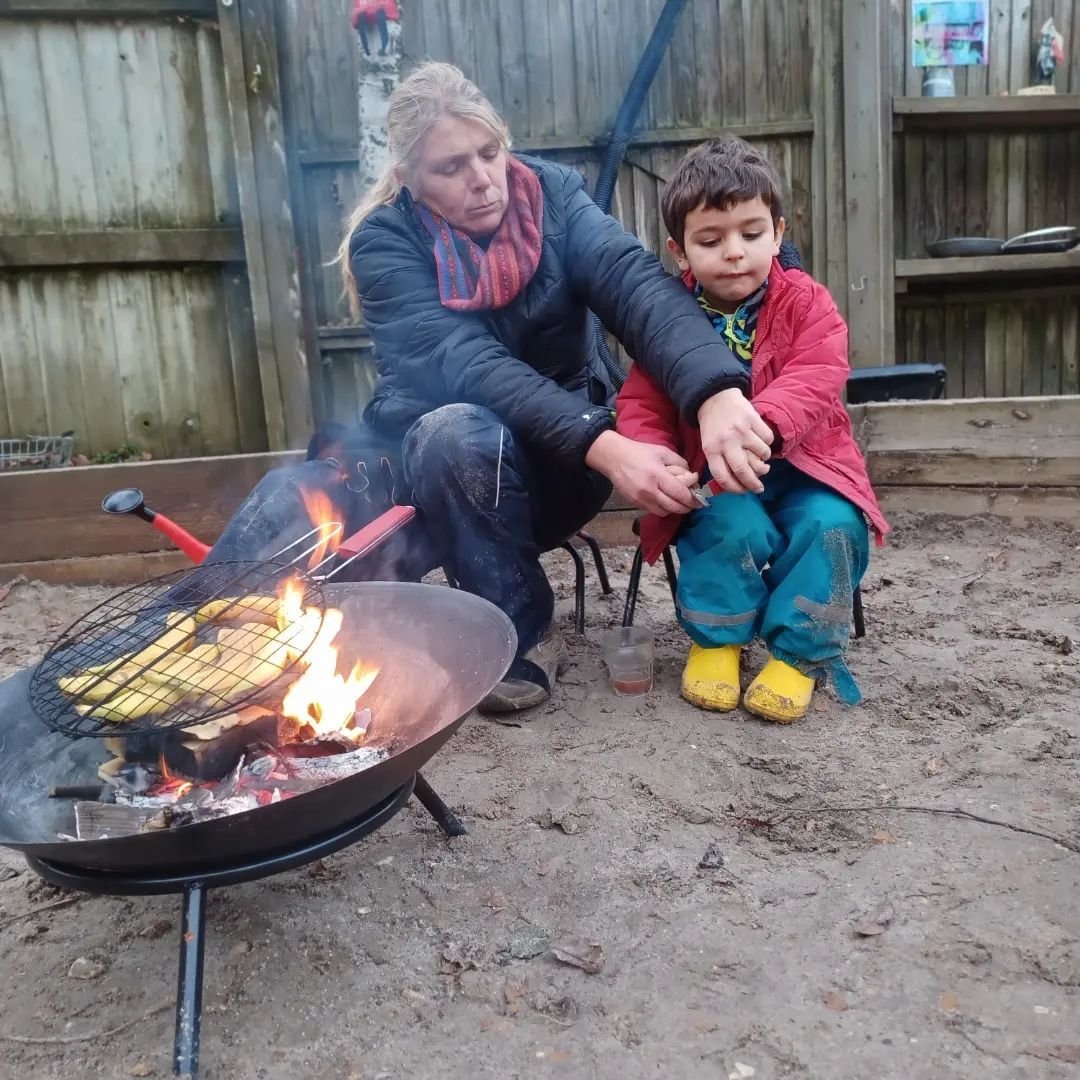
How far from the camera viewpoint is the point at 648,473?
203 centimetres

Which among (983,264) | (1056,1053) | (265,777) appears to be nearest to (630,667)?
(265,777)

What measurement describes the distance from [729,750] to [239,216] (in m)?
3.74

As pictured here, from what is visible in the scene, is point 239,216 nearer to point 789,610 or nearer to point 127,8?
point 127,8

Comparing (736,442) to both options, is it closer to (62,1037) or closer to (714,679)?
(714,679)

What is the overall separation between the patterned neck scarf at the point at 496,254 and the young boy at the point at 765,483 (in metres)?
0.35

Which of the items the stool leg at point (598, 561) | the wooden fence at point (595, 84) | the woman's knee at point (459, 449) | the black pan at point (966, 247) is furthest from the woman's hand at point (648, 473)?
the black pan at point (966, 247)

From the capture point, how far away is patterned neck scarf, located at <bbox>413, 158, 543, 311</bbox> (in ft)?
7.60

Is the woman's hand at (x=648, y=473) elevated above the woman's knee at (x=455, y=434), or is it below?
below

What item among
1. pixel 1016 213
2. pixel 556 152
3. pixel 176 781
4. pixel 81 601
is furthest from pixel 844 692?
pixel 1016 213

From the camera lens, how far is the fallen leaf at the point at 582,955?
4.63 ft

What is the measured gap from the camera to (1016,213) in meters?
5.12

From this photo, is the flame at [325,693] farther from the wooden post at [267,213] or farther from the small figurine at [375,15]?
the wooden post at [267,213]

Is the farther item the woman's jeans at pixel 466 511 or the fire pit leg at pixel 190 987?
the woman's jeans at pixel 466 511

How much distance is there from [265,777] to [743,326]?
1.56 meters
